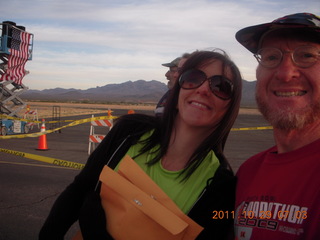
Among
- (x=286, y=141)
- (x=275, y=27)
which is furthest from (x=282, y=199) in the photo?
(x=275, y=27)

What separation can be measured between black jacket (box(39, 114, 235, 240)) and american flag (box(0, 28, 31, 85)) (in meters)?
14.4

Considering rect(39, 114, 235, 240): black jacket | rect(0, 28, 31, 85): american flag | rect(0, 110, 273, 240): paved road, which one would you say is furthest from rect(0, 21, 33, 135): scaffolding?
rect(39, 114, 235, 240): black jacket

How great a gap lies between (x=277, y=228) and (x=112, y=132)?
48.5 inches

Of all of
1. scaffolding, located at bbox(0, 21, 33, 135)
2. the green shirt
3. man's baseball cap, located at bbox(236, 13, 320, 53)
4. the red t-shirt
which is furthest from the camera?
scaffolding, located at bbox(0, 21, 33, 135)

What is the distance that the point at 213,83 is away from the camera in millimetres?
2176

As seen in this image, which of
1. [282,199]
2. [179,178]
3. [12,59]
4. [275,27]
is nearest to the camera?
[282,199]

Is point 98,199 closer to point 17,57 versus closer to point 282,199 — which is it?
point 282,199

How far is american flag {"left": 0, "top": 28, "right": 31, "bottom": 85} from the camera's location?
15031 mm

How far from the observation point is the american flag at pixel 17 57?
49.3ft

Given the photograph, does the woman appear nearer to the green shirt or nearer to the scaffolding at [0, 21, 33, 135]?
the green shirt

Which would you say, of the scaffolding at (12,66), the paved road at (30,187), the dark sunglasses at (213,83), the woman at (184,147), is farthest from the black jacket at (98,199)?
the scaffolding at (12,66)

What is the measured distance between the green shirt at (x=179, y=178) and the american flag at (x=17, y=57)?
14545 millimetres

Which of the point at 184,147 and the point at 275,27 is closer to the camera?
the point at 275,27

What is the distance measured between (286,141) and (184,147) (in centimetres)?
69
